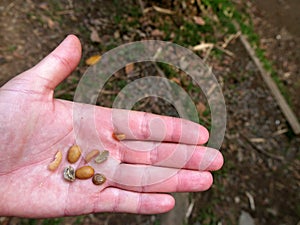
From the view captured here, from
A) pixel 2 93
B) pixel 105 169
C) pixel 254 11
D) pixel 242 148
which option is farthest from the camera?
pixel 254 11

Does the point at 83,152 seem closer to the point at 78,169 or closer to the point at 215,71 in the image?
the point at 78,169

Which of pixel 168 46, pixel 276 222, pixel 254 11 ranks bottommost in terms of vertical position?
pixel 276 222

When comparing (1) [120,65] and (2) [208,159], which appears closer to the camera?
(2) [208,159]

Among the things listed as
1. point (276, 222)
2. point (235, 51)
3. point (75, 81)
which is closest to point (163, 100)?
point (75, 81)

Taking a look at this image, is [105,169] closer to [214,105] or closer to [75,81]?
[75,81]

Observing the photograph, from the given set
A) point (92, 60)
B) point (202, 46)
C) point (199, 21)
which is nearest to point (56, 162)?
point (92, 60)

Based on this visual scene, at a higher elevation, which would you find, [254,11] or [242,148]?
[254,11]

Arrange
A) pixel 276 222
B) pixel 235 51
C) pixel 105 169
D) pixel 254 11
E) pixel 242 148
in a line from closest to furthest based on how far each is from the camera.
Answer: pixel 105 169, pixel 276 222, pixel 242 148, pixel 235 51, pixel 254 11

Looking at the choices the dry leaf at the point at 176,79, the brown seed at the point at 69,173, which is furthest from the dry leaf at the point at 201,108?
the brown seed at the point at 69,173
